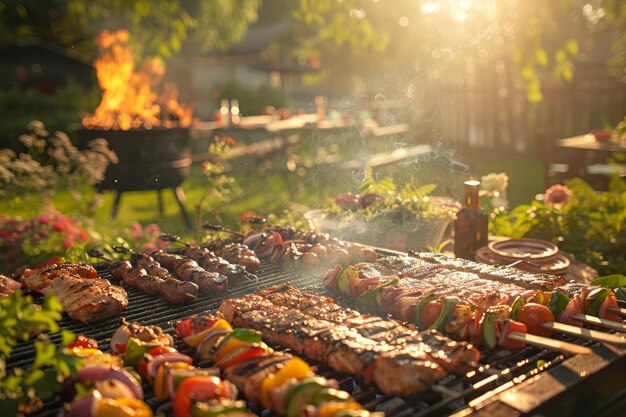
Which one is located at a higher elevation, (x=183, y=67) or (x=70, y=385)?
(x=183, y=67)

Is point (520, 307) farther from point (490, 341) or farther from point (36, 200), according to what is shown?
point (36, 200)

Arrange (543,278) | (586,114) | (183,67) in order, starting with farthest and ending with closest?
(183,67), (586,114), (543,278)

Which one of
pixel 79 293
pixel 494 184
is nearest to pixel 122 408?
pixel 79 293

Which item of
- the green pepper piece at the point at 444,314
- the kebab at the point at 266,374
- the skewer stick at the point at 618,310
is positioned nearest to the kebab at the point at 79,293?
the kebab at the point at 266,374

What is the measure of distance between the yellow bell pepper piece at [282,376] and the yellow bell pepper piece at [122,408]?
47cm

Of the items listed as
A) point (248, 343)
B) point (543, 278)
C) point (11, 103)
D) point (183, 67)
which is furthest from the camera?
point (183, 67)

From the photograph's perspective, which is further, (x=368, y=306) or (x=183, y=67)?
(x=183, y=67)

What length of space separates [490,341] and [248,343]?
1.24 metres

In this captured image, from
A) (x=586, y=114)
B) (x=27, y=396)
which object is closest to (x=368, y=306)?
(x=27, y=396)

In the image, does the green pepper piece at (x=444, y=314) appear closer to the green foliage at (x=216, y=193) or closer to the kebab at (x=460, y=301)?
the kebab at (x=460, y=301)

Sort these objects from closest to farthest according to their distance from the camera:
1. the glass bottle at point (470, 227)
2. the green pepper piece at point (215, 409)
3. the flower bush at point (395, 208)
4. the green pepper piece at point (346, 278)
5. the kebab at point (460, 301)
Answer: the green pepper piece at point (215, 409), the kebab at point (460, 301), the green pepper piece at point (346, 278), the glass bottle at point (470, 227), the flower bush at point (395, 208)

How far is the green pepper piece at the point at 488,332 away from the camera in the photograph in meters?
2.86

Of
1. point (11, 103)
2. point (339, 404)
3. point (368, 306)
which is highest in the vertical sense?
point (11, 103)

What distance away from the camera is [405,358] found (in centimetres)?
249
